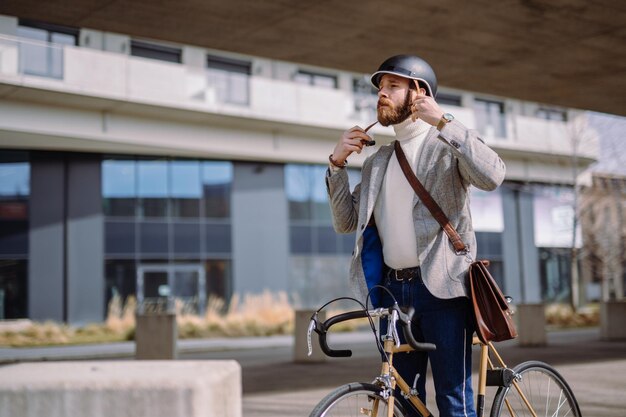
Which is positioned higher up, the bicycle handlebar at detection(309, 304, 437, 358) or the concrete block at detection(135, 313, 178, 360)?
the bicycle handlebar at detection(309, 304, 437, 358)

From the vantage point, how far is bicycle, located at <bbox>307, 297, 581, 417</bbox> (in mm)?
3236

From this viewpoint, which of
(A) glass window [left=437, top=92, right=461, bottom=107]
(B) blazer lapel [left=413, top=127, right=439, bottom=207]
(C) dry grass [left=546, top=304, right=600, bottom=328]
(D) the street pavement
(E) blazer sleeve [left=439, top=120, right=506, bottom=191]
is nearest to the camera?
(E) blazer sleeve [left=439, top=120, right=506, bottom=191]

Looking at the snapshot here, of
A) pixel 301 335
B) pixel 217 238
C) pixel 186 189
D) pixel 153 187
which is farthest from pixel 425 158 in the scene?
pixel 217 238

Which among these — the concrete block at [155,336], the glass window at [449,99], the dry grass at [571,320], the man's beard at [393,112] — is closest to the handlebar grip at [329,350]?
the man's beard at [393,112]

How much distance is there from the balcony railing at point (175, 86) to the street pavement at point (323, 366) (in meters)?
8.51

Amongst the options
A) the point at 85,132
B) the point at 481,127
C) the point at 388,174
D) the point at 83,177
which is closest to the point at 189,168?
the point at 83,177

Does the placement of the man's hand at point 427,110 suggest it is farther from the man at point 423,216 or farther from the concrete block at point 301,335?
the concrete block at point 301,335

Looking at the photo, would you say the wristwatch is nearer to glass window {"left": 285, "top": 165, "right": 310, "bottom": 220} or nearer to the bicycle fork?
the bicycle fork

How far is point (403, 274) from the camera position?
3643 mm

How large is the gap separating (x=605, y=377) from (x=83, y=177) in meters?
23.8

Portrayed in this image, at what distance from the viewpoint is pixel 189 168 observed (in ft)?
108

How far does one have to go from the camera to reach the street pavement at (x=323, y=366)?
28.4 ft

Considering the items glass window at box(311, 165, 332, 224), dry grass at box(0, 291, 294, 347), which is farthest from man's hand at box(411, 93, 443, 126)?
glass window at box(311, 165, 332, 224)

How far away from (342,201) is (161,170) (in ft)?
94.6
